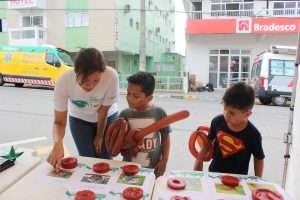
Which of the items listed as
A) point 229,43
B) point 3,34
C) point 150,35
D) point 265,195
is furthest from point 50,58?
point 150,35

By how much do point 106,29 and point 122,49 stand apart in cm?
154

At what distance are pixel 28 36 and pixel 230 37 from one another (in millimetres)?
11685

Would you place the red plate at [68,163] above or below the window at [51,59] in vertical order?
below

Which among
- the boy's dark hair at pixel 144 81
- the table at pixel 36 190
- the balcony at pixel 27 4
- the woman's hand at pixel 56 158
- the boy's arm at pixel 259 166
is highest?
the balcony at pixel 27 4

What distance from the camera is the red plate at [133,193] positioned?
120cm

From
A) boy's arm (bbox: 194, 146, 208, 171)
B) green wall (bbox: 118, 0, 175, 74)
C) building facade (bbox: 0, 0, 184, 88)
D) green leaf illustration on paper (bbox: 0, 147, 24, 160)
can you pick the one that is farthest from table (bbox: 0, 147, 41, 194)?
building facade (bbox: 0, 0, 184, 88)

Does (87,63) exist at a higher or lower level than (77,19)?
lower

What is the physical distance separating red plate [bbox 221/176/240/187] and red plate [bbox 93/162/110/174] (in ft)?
1.85

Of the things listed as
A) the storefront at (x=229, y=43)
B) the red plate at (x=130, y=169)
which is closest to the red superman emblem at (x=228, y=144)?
the red plate at (x=130, y=169)

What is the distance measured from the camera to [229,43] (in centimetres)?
1465

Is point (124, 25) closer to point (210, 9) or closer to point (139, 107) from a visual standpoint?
point (210, 9)

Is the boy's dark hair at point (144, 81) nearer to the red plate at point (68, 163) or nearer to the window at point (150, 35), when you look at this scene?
the red plate at point (68, 163)

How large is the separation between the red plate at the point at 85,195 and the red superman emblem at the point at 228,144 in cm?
92

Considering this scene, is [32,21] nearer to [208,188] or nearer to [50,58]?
[50,58]
